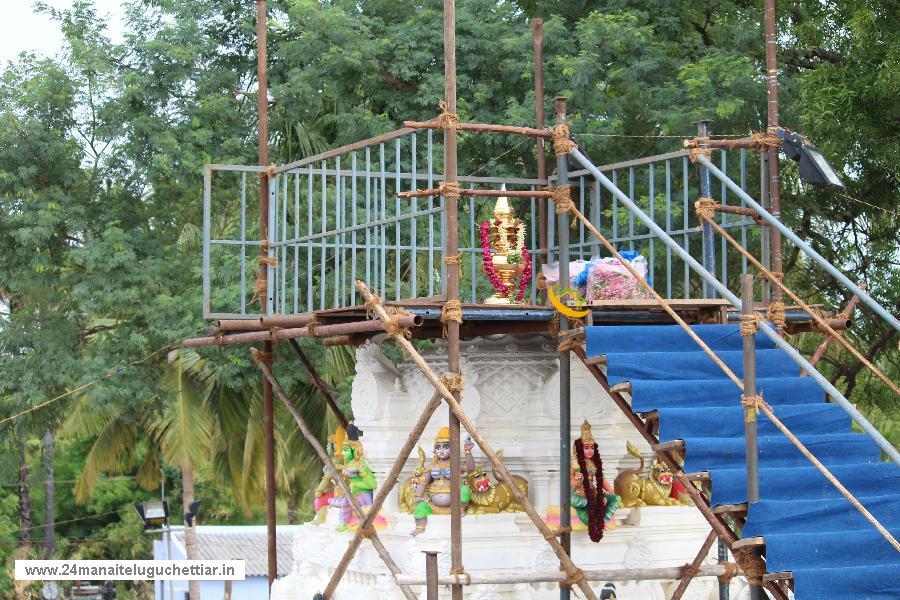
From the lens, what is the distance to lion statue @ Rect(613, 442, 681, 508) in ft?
34.5

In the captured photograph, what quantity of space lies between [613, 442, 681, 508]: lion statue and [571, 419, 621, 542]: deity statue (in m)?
0.34

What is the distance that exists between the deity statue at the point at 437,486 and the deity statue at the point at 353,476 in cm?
54

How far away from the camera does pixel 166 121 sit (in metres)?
17.0

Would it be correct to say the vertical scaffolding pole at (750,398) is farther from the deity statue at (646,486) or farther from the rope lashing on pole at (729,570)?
the deity statue at (646,486)

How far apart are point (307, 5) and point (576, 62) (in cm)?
296

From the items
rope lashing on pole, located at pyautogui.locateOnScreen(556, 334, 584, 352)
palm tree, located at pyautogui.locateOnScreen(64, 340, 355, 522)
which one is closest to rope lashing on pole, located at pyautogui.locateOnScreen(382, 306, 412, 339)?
rope lashing on pole, located at pyautogui.locateOnScreen(556, 334, 584, 352)

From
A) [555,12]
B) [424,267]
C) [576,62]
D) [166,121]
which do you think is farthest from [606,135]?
[166,121]

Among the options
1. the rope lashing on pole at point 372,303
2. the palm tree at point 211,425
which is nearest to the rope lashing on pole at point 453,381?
the rope lashing on pole at point 372,303

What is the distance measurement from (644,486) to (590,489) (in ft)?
2.74

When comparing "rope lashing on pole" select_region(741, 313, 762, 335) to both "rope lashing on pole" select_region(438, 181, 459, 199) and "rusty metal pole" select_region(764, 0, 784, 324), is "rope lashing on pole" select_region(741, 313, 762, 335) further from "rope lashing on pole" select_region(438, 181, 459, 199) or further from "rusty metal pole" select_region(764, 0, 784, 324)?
"rusty metal pole" select_region(764, 0, 784, 324)

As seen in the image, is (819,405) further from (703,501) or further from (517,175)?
(517,175)

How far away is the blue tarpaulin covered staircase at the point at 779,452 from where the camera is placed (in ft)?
24.1

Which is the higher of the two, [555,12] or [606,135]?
[555,12]

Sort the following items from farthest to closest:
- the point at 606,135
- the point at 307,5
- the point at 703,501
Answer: the point at 307,5 < the point at 606,135 < the point at 703,501
